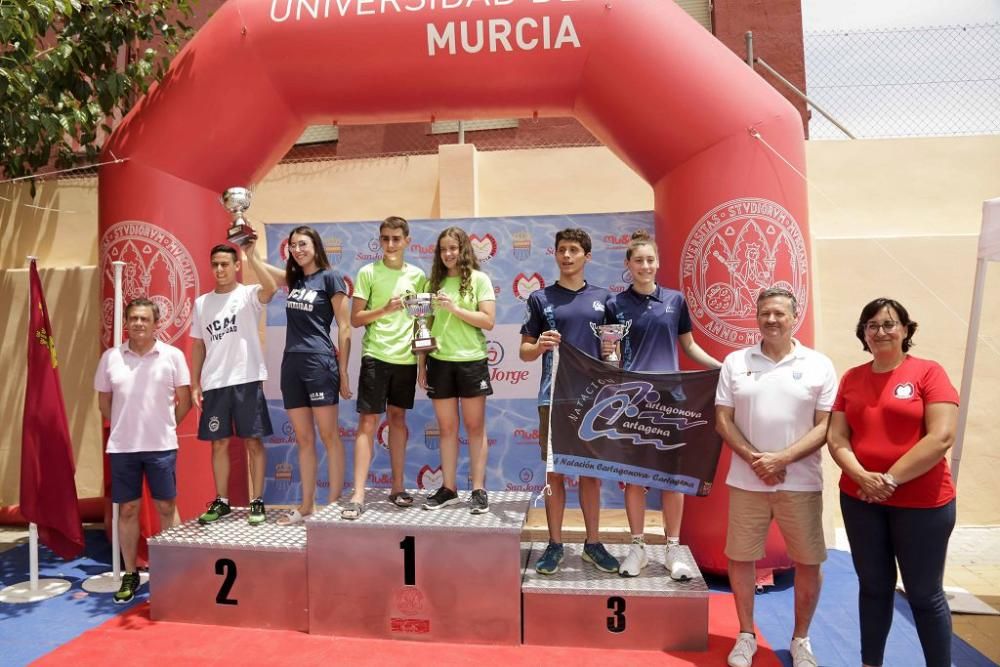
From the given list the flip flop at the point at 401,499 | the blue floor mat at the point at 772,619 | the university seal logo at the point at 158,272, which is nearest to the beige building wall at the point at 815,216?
the blue floor mat at the point at 772,619

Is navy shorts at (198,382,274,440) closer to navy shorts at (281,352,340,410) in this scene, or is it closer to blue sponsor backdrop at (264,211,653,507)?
navy shorts at (281,352,340,410)

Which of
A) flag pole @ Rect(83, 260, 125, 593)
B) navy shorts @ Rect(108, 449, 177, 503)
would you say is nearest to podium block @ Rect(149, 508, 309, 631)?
navy shorts @ Rect(108, 449, 177, 503)

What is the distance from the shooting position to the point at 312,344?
13.8 ft

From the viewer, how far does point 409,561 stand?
3668 millimetres

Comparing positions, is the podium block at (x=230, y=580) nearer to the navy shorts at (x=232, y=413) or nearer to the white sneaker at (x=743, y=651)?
the navy shorts at (x=232, y=413)

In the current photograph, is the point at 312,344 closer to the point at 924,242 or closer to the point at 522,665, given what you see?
the point at 522,665

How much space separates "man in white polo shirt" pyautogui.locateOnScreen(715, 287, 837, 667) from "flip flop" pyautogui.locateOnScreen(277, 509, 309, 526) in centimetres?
244

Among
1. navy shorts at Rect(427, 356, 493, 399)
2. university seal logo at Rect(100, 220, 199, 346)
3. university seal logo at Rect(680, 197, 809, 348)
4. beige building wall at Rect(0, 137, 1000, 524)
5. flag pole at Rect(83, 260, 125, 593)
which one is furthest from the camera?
beige building wall at Rect(0, 137, 1000, 524)

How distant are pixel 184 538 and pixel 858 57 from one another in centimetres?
695

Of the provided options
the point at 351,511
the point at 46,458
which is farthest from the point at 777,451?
the point at 46,458

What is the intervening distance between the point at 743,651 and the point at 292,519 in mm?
2558

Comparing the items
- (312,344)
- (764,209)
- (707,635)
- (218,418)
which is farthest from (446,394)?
(764,209)

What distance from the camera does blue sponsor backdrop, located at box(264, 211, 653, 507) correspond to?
17.6ft

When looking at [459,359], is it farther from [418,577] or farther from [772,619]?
[772,619]
